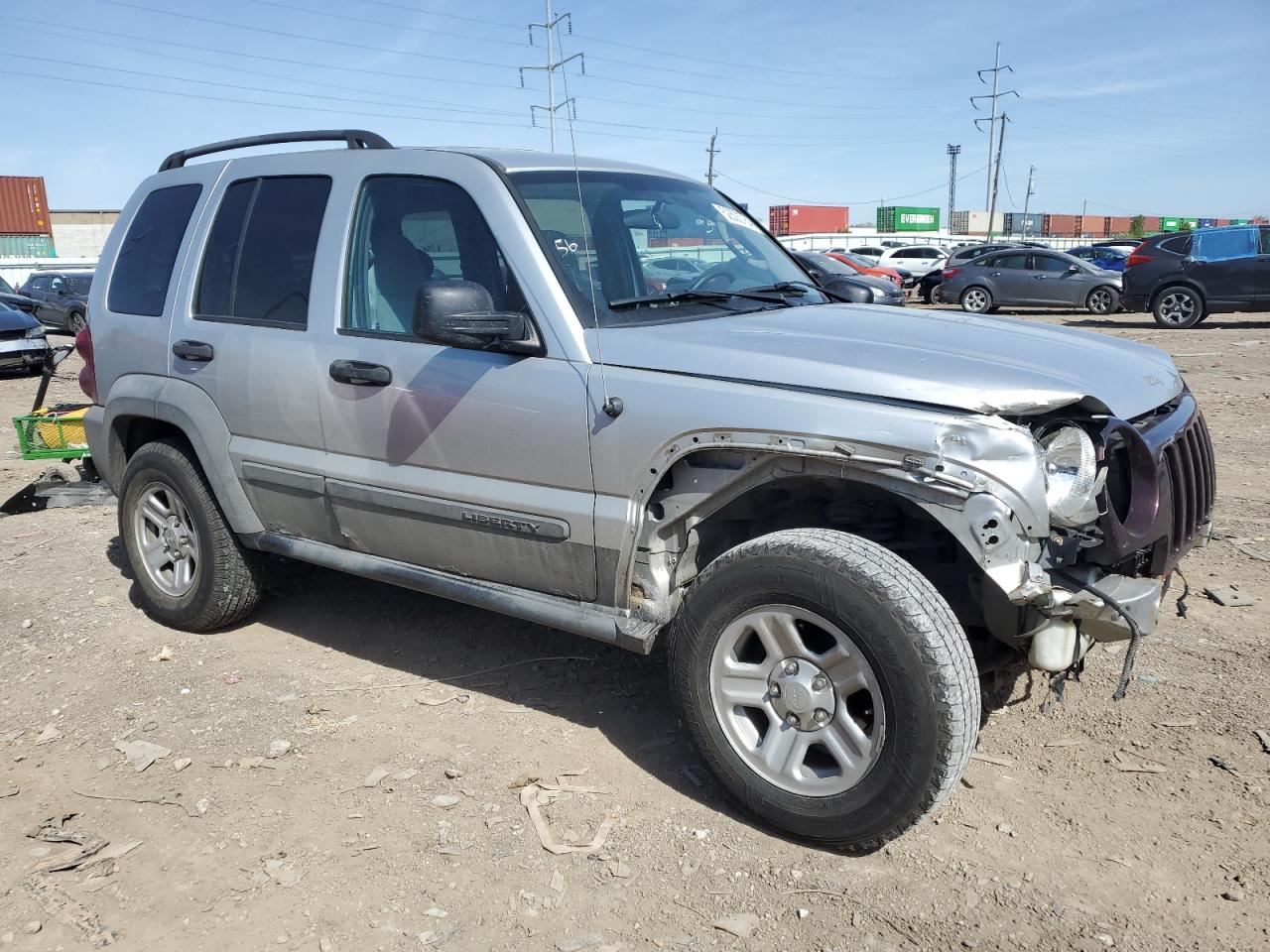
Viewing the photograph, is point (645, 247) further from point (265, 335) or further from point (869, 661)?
point (869, 661)

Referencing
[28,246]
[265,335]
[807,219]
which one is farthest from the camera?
[807,219]

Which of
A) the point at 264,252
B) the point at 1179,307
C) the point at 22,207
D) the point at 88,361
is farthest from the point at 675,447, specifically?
the point at 22,207

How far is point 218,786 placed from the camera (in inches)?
138

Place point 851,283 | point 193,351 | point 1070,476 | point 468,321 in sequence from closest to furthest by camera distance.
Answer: point 1070,476
point 468,321
point 193,351
point 851,283

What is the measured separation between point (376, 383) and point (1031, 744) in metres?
2.63

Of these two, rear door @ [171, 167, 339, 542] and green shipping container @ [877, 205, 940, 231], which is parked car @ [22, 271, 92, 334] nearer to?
rear door @ [171, 167, 339, 542]

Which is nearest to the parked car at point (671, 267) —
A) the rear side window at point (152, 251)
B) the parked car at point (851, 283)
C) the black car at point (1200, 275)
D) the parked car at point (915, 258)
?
the parked car at point (851, 283)

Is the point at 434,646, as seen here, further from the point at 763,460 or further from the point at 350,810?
the point at 763,460

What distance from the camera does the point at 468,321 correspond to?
10.5 feet

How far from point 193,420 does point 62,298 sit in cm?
2270

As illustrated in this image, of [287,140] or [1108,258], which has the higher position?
[287,140]

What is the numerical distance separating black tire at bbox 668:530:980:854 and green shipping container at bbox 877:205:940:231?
78.4 m

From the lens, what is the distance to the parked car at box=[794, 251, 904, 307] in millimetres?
4617

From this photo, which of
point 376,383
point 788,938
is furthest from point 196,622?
point 788,938
